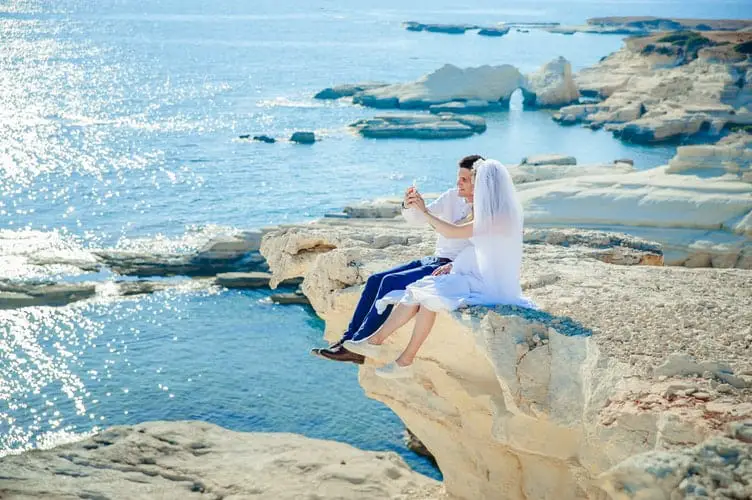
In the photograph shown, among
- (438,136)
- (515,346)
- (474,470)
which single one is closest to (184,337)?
(474,470)

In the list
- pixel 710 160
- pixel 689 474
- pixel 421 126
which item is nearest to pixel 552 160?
pixel 710 160

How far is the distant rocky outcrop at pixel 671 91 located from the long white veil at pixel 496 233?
109 feet

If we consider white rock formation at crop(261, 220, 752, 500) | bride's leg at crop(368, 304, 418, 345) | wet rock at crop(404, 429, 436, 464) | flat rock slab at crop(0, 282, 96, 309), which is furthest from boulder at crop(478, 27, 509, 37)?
bride's leg at crop(368, 304, 418, 345)

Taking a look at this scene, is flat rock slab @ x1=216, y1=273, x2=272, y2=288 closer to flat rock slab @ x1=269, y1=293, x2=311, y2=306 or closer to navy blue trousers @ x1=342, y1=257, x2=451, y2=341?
flat rock slab @ x1=269, y1=293, x2=311, y2=306

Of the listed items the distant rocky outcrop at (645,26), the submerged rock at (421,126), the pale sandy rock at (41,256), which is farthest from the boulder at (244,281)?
the distant rocky outcrop at (645,26)

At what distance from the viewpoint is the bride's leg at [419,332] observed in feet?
23.8

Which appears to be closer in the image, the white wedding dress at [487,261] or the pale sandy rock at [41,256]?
the white wedding dress at [487,261]

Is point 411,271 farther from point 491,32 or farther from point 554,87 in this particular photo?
point 491,32

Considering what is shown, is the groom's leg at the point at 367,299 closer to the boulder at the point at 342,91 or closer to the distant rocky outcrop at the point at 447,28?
the boulder at the point at 342,91

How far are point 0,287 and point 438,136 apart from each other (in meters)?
23.1

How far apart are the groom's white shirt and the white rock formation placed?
0.55 m

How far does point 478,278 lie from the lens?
7371 millimetres

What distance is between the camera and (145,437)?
1220cm

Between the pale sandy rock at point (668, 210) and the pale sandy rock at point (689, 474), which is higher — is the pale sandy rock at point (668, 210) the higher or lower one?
the lower one
